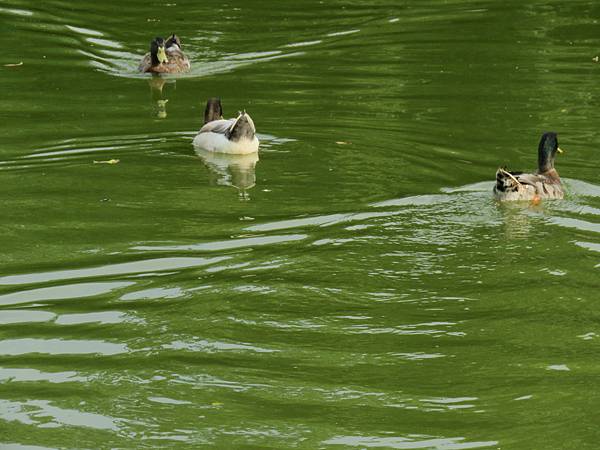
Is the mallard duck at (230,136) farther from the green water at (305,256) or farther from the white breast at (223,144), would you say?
the green water at (305,256)

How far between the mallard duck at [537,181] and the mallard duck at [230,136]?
139 inches

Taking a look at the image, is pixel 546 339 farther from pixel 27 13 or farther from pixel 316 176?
pixel 27 13

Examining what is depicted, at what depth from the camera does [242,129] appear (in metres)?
16.0

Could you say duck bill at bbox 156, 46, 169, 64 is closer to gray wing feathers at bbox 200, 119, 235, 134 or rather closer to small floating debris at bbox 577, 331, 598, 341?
gray wing feathers at bbox 200, 119, 235, 134

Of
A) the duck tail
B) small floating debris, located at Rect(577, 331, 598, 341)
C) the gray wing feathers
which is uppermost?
the gray wing feathers

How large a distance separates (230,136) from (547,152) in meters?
3.89

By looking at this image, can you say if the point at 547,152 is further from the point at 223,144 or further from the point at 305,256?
the point at 223,144

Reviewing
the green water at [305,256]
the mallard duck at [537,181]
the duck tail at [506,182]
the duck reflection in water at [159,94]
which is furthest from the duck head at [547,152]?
the duck reflection in water at [159,94]

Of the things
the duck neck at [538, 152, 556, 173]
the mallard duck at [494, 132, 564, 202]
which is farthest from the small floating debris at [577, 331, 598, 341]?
the duck neck at [538, 152, 556, 173]

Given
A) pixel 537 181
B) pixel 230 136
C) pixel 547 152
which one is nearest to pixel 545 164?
pixel 547 152

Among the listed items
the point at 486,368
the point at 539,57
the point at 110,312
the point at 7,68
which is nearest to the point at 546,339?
the point at 486,368

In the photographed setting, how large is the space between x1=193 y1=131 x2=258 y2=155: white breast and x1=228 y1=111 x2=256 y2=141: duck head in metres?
0.06

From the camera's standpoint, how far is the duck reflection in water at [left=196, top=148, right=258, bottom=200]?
597 inches

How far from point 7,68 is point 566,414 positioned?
48.0ft
